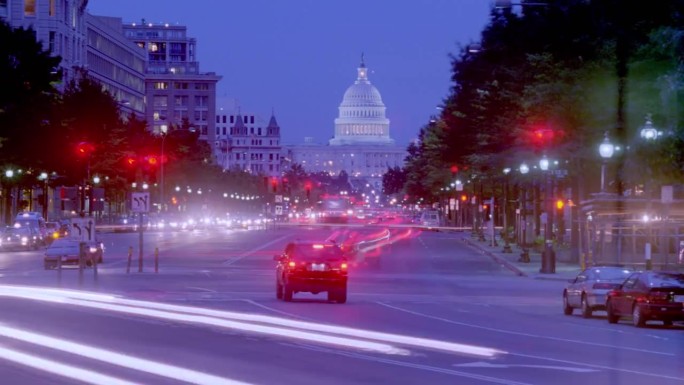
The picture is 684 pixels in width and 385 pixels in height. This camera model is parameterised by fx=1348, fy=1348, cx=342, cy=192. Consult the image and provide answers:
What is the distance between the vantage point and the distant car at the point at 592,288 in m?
34.0

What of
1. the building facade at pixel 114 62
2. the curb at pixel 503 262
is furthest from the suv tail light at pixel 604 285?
the building facade at pixel 114 62

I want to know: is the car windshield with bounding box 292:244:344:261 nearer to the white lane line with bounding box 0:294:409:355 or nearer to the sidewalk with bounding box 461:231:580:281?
the white lane line with bounding box 0:294:409:355

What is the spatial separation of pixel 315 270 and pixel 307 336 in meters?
10.8

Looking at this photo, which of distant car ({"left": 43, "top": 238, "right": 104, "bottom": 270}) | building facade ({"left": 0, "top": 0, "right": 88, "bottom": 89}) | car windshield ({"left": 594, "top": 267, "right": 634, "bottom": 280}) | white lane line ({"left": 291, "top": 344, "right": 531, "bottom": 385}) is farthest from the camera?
building facade ({"left": 0, "top": 0, "right": 88, "bottom": 89})

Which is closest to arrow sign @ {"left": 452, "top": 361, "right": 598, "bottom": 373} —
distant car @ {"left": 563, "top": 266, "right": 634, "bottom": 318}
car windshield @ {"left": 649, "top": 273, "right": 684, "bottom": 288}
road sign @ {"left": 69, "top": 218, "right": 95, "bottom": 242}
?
car windshield @ {"left": 649, "top": 273, "right": 684, "bottom": 288}

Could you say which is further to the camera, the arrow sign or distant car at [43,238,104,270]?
distant car at [43,238,104,270]

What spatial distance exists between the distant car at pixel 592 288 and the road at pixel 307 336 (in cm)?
62

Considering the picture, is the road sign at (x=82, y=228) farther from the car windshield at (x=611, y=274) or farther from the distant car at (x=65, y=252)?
the car windshield at (x=611, y=274)

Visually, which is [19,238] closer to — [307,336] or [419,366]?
[307,336]

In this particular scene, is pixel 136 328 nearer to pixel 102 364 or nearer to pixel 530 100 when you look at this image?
pixel 102 364

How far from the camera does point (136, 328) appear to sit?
2625 centimetres

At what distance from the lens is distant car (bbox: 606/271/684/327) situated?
101ft

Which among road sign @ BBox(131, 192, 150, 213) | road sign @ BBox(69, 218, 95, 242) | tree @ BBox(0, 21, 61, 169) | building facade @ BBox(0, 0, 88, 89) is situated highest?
building facade @ BBox(0, 0, 88, 89)

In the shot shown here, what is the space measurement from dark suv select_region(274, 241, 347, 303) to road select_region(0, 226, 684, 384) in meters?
0.68
